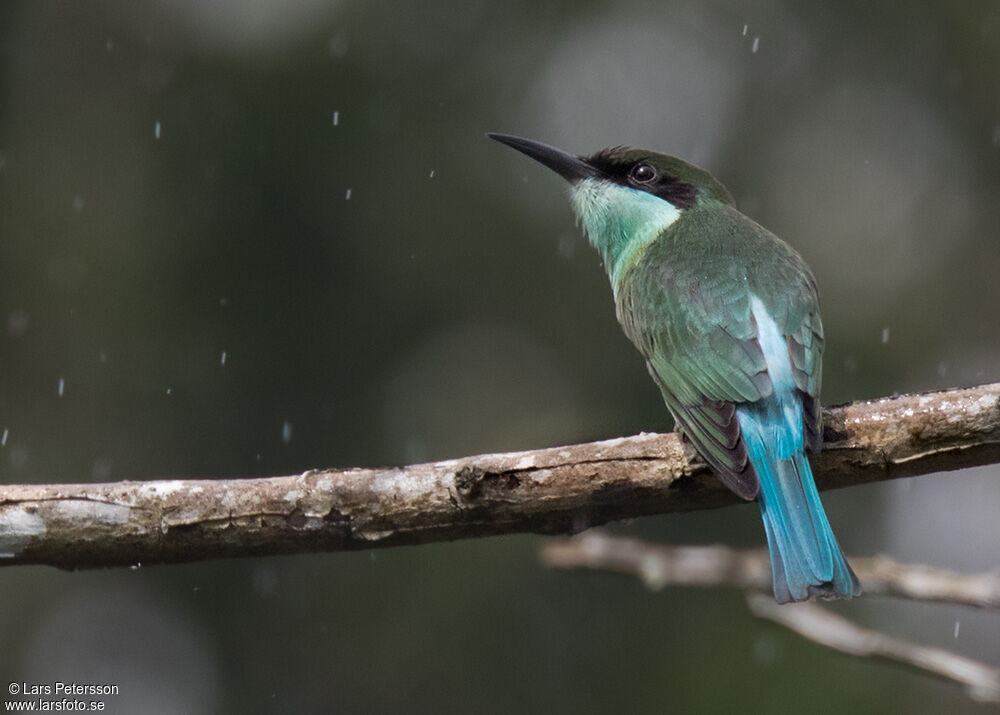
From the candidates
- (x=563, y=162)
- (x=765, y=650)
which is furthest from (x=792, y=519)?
(x=765, y=650)

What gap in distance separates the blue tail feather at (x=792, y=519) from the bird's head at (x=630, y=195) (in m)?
1.20

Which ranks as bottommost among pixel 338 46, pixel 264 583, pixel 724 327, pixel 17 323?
pixel 264 583

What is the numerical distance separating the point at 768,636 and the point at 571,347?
2346 mm

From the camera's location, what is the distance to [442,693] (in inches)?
238

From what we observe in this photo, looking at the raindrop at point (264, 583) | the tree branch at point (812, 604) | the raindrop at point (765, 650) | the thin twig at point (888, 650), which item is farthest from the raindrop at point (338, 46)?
the thin twig at point (888, 650)

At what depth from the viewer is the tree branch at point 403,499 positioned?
2.91m

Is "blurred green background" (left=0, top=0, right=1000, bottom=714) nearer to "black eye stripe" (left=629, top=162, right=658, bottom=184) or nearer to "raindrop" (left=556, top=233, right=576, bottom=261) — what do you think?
"raindrop" (left=556, top=233, right=576, bottom=261)

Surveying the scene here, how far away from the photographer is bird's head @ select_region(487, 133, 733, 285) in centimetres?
436

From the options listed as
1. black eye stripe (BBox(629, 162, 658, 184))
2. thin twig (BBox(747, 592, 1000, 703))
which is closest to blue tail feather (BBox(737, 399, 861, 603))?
thin twig (BBox(747, 592, 1000, 703))

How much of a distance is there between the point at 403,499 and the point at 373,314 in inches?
145

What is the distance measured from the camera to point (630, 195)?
4.45 m

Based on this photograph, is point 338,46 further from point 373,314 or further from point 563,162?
point 563,162

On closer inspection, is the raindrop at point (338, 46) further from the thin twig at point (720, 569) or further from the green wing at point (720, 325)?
the thin twig at point (720, 569)

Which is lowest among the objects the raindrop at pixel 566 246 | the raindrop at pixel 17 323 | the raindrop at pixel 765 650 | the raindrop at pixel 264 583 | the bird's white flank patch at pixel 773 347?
the raindrop at pixel 765 650
